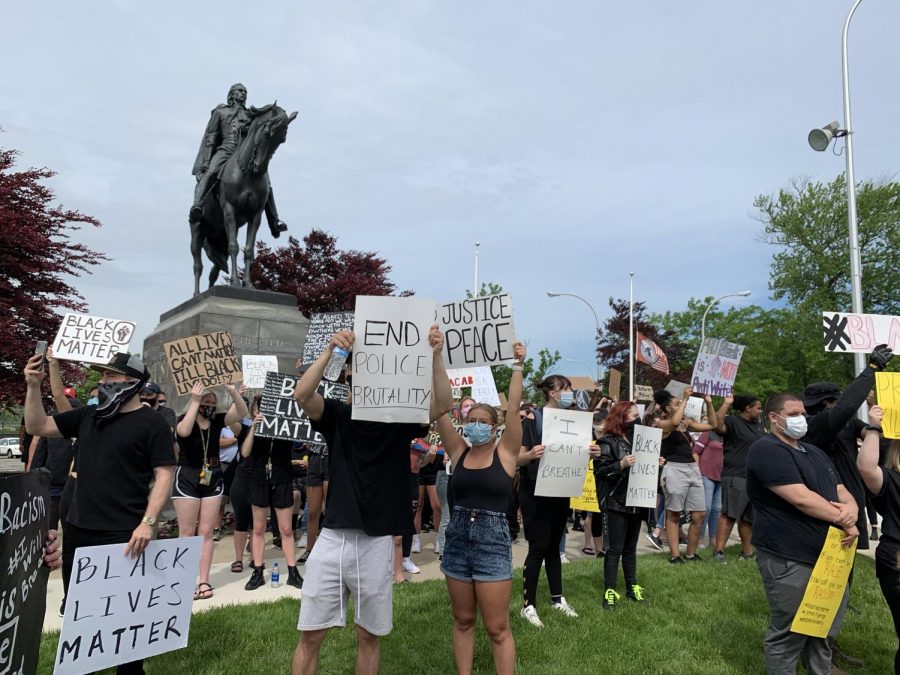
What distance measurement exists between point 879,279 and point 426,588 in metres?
37.2

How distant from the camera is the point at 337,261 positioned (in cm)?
3391

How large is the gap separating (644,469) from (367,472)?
3894 mm

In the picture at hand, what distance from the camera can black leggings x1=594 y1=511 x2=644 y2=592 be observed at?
242 inches

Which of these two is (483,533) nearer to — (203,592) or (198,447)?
(203,592)

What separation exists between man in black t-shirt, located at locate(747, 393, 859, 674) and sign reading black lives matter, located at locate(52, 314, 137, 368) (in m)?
5.88

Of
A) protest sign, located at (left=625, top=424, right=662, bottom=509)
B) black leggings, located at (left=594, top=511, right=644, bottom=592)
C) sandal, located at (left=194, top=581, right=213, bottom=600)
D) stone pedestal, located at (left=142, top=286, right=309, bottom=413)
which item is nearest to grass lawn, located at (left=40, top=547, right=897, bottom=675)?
black leggings, located at (left=594, top=511, right=644, bottom=592)

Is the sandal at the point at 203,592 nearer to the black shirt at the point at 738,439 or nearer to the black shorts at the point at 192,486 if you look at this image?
the black shorts at the point at 192,486

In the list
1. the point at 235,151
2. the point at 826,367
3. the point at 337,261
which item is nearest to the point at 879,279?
the point at 826,367

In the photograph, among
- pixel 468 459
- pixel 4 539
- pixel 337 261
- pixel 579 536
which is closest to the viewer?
pixel 4 539

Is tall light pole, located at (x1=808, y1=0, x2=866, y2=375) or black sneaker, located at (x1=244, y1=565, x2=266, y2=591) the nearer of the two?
black sneaker, located at (x1=244, y1=565, x2=266, y2=591)

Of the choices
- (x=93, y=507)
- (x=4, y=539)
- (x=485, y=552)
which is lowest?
(x=485, y=552)

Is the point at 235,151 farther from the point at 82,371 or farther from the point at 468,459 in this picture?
the point at 468,459

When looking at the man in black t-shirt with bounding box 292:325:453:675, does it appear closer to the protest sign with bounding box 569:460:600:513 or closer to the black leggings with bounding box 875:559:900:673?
the black leggings with bounding box 875:559:900:673

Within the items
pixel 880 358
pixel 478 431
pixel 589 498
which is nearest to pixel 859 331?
pixel 880 358
